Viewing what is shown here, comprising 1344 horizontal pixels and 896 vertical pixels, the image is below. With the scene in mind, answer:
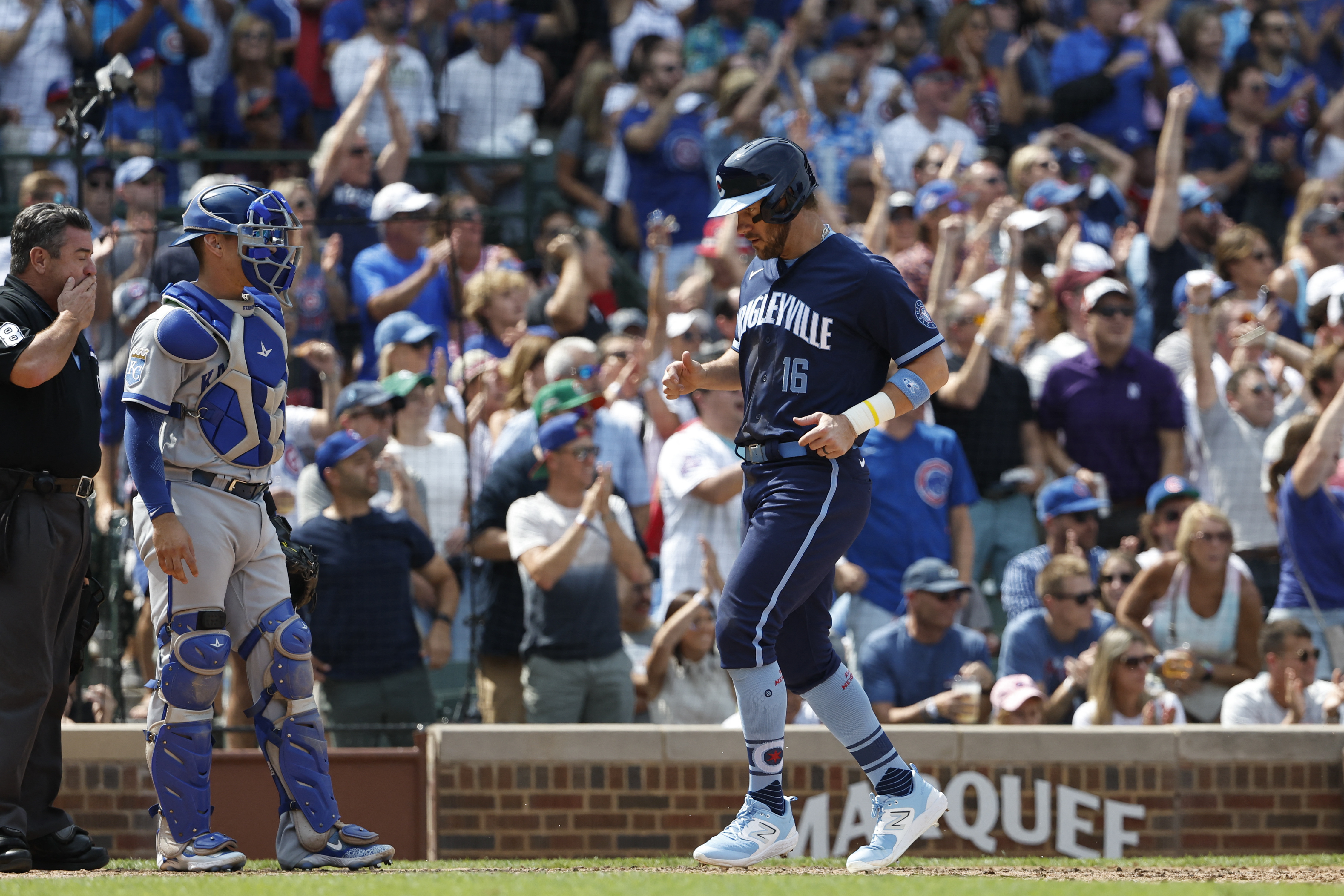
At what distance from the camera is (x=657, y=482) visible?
851 centimetres

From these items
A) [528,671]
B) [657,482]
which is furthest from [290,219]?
[657,482]

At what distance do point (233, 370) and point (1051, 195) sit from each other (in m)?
7.14

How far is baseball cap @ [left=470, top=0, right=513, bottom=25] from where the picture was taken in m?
12.3

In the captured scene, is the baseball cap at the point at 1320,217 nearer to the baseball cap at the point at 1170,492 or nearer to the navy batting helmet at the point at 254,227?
the baseball cap at the point at 1170,492

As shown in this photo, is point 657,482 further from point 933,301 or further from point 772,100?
point 772,100

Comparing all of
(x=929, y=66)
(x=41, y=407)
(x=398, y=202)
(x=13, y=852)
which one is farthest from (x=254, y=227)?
(x=929, y=66)

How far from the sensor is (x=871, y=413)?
16.6ft

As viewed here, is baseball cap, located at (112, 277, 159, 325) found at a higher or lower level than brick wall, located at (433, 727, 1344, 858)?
higher

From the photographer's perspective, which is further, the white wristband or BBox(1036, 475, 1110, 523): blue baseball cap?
BBox(1036, 475, 1110, 523): blue baseball cap

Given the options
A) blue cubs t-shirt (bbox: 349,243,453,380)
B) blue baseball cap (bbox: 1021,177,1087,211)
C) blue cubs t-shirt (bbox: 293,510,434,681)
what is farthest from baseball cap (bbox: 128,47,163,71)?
blue baseball cap (bbox: 1021,177,1087,211)

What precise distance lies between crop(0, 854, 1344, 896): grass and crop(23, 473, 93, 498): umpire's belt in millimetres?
1195

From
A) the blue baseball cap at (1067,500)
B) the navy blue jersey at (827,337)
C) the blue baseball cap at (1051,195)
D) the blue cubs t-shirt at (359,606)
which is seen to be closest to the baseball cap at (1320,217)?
the blue baseball cap at (1051,195)

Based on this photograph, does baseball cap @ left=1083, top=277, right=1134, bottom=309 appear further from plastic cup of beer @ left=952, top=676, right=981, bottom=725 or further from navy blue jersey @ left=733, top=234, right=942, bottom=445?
navy blue jersey @ left=733, top=234, right=942, bottom=445

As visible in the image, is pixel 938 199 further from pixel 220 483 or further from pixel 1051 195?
pixel 220 483
